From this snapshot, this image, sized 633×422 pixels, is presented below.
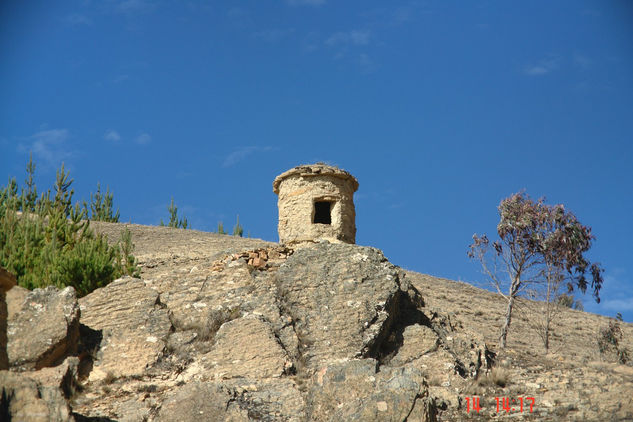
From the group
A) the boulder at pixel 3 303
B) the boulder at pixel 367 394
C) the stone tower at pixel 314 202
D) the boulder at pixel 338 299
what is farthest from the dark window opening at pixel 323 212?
the boulder at pixel 3 303

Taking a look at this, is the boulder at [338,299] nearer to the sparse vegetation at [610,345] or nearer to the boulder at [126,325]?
the boulder at [126,325]

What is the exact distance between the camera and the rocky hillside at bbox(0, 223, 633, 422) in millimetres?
10602

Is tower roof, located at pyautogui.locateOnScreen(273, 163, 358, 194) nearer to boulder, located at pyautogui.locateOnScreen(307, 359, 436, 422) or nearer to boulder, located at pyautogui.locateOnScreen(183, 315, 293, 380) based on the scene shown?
boulder, located at pyautogui.locateOnScreen(183, 315, 293, 380)

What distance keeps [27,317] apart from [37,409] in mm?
4138

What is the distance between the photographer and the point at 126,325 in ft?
45.8

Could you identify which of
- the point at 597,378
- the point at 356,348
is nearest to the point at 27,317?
the point at 356,348

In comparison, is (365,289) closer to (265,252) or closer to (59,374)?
(265,252)

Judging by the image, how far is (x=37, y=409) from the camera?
8.56m

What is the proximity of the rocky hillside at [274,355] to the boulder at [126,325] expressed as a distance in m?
0.03

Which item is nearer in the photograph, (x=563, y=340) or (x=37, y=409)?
(x=37, y=409)

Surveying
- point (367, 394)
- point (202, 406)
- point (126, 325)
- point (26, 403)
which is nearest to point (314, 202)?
point (126, 325)

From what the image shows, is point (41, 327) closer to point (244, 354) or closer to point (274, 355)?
point (244, 354)
